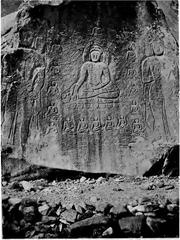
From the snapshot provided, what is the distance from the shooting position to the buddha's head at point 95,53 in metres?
7.49

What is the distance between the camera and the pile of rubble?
5711 millimetres

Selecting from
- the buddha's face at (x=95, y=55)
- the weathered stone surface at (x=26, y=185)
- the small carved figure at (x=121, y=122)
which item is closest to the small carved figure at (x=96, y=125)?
the small carved figure at (x=121, y=122)

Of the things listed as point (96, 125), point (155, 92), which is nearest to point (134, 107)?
point (155, 92)

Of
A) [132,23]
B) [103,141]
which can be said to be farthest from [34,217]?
[132,23]

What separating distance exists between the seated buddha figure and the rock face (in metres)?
0.02

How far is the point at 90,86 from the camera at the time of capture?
7.37 metres

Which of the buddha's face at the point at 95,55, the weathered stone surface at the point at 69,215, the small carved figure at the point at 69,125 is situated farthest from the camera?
A: the buddha's face at the point at 95,55

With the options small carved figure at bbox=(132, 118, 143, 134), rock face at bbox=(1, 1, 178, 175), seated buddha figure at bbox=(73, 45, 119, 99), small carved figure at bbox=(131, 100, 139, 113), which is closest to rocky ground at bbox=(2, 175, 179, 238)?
rock face at bbox=(1, 1, 178, 175)

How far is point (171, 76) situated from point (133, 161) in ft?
6.15

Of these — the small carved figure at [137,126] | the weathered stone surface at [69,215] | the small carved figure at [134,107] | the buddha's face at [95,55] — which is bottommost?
the weathered stone surface at [69,215]

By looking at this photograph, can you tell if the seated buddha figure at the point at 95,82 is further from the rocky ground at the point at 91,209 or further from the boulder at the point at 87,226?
the boulder at the point at 87,226

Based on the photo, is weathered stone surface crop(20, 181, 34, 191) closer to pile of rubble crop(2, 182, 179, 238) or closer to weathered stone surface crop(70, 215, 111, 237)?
pile of rubble crop(2, 182, 179, 238)

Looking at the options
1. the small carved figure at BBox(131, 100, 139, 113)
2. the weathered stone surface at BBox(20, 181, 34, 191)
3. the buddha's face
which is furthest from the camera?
the buddha's face

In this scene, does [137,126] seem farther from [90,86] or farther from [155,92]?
[90,86]
